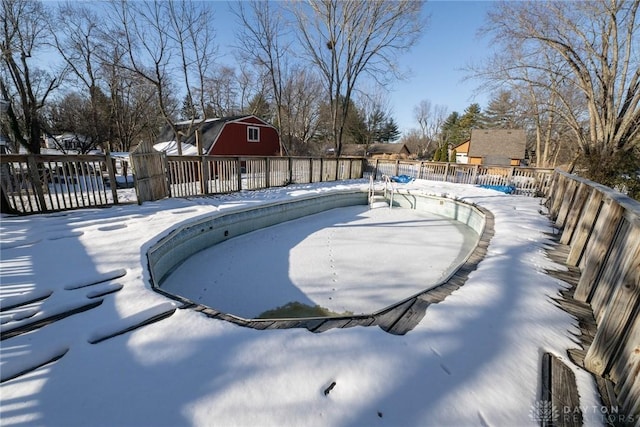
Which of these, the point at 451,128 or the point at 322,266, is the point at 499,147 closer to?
the point at 451,128

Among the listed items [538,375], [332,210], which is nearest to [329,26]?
[332,210]

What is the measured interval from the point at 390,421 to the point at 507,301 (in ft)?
5.39

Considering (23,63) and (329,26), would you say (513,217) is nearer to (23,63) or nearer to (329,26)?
(329,26)

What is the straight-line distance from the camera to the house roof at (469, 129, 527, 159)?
85.5 ft

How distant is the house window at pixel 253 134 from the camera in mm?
17781

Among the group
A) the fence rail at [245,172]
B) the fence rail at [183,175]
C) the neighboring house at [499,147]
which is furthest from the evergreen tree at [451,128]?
the fence rail at [245,172]

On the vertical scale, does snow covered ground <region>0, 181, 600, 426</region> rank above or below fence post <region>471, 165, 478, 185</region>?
below

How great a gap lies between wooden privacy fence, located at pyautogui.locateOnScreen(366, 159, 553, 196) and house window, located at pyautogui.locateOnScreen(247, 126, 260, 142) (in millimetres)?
8405

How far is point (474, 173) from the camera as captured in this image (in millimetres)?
11203

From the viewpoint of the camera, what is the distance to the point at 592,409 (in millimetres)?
1336

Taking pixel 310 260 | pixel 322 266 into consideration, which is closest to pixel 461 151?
pixel 310 260

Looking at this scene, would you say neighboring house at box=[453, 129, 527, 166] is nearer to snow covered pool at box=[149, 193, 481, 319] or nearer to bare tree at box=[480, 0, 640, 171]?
bare tree at box=[480, 0, 640, 171]

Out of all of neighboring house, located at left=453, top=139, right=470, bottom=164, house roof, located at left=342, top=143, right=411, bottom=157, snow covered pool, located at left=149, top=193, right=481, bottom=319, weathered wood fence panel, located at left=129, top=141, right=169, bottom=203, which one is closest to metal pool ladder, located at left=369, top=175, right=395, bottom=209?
snow covered pool, located at left=149, top=193, right=481, bottom=319

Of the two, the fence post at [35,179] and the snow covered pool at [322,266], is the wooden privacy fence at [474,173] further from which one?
the fence post at [35,179]
